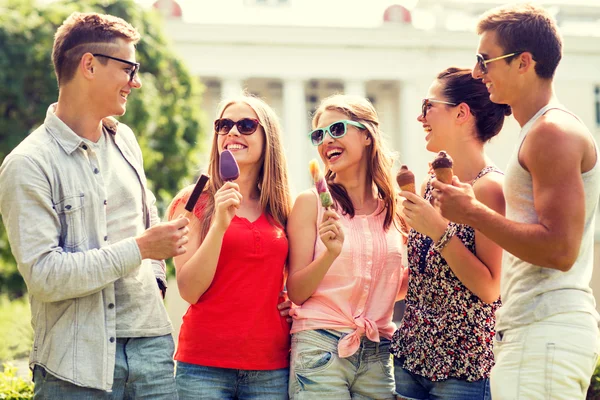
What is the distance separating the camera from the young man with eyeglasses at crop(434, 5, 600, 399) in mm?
2779

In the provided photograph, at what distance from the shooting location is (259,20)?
3550 centimetres

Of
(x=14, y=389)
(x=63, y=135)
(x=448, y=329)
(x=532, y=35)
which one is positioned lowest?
(x=14, y=389)

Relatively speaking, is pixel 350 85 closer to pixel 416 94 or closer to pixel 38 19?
pixel 416 94

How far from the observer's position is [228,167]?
11.8ft

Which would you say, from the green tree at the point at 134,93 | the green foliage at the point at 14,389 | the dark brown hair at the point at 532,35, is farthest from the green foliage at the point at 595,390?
the green tree at the point at 134,93

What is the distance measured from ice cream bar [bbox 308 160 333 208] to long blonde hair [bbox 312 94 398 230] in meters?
0.27

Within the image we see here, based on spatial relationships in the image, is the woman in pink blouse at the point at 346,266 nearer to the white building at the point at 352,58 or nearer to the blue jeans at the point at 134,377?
the blue jeans at the point at 134,377

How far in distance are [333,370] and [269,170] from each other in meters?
1.13

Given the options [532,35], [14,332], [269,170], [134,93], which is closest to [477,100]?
[532,35]

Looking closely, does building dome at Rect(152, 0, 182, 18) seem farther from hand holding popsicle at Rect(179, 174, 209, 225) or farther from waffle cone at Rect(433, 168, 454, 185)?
waffle cone at Rect(433, 168, 454, 185)

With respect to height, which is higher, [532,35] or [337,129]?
[532,35]

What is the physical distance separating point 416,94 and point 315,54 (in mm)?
5098

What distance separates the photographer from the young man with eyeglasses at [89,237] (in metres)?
3.10

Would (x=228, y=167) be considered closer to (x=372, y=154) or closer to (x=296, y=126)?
(x=372, y=154)
